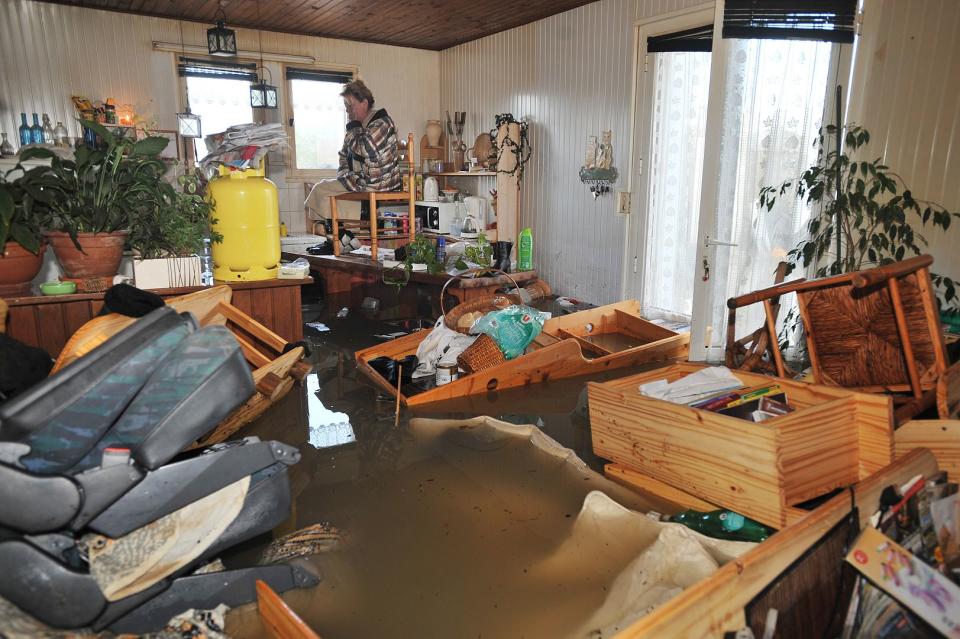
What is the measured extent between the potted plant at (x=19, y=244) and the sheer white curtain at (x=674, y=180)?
14.7 ft

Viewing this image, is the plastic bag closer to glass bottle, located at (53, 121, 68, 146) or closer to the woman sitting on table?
the woman sitting on table

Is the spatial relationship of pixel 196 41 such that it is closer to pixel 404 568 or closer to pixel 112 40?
pixel 112 40

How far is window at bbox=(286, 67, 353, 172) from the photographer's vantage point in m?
7.63

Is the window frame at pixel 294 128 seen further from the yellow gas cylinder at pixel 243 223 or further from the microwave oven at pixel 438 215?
the yellow gas cylinder at pixel 243 223

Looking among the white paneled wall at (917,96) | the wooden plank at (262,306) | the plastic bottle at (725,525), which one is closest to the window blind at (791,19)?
the white paneled wall at (917,96)

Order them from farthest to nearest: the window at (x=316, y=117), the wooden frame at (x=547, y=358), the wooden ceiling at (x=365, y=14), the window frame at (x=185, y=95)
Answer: the window at (x=316, y=117) < the window frame at (x=185, y=95) < the wooden ceiling at (x=365, y=14) < the wooden frame at (x=547, y=358)

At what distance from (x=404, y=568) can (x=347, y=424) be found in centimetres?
134

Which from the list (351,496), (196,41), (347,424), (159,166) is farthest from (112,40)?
(351,496)

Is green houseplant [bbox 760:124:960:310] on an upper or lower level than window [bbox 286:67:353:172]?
lower

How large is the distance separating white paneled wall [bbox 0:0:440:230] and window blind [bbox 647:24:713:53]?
4.09 metres

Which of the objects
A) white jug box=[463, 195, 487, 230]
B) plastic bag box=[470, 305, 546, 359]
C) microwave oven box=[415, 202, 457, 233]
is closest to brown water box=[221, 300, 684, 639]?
plastic bag box=[470, 305, 546, 359]

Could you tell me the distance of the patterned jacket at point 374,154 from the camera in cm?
570

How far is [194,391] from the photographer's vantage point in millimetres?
1607

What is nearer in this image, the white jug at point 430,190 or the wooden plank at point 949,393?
the wooden plank at point 949,393
